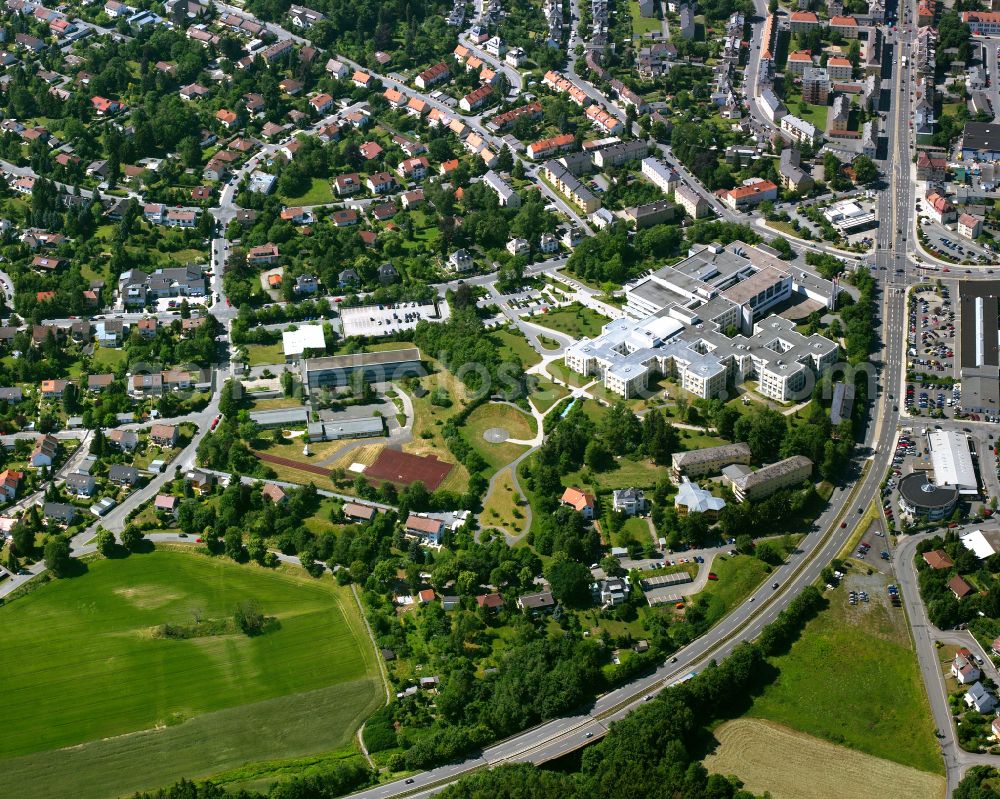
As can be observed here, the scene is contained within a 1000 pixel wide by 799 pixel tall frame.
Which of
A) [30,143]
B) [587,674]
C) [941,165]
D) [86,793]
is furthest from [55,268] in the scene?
[941,165]

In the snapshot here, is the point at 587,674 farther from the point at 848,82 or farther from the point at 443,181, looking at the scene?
the point at 848,82

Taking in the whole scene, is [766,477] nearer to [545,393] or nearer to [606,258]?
[545,393]

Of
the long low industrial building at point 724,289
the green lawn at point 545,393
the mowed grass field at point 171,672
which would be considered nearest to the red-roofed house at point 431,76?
the long low industrial building at point 724,289

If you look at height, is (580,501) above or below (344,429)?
above

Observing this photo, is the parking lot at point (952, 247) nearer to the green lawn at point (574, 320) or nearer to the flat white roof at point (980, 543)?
the green lawn at point (574, 320)

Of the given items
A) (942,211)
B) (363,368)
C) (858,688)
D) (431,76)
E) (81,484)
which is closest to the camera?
(858,688)

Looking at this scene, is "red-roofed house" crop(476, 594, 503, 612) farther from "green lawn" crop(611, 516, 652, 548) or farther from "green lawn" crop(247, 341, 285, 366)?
"green lawn" crop(247, 341, 285, 366)

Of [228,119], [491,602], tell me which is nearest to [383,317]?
[491,602]
